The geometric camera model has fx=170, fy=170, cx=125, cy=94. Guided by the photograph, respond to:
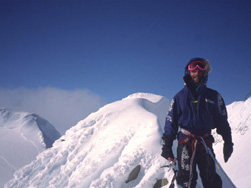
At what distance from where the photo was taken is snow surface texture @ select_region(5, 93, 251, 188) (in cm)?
686

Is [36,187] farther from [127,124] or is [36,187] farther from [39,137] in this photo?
[39,137]

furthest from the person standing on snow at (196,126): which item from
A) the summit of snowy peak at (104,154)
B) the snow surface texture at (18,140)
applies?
the snow surface texture at (18,140)

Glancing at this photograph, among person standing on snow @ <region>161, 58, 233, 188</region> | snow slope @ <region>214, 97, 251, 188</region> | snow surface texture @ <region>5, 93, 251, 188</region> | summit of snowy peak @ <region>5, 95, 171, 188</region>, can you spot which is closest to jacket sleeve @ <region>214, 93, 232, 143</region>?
person standing on snow @ <region>161, 58, 233, 188</region>

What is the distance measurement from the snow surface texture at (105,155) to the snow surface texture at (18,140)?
1259 centimetres

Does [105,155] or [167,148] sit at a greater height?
[105,155]

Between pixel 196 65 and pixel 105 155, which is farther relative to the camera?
pixel 105 155

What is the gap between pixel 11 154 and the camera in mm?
23797

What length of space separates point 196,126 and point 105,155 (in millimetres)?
6153

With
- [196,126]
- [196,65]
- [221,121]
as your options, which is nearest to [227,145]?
[221,121]

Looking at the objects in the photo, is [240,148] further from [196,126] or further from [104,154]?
[196,126]

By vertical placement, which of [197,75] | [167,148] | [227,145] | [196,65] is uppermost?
[196,65]

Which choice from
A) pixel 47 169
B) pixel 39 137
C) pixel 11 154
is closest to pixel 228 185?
pixel 47 169

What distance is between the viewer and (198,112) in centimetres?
261

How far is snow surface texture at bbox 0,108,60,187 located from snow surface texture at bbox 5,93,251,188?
496 inches
